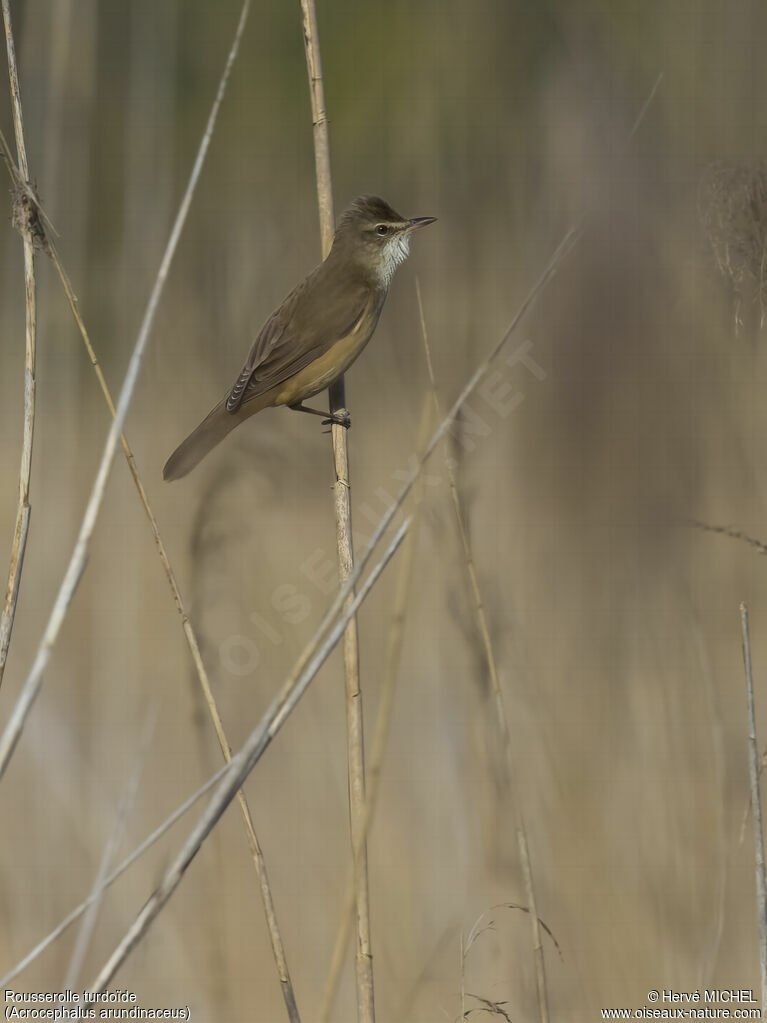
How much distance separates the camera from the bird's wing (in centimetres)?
245

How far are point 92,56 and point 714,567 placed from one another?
2.26 meters

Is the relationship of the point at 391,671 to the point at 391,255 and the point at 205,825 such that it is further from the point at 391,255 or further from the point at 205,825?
the point at 391,255

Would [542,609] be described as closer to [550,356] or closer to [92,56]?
[550,356]

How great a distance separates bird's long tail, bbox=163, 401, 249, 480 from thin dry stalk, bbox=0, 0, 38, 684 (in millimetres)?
748

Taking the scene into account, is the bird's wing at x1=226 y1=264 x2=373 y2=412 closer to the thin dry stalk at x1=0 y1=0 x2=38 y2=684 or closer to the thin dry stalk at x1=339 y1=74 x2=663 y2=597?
the thin dry stalk at x1=0 y1=0 x2=38 y2=684

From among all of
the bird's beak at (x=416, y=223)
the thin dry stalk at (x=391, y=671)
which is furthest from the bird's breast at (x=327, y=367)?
the thin dry stalk at (x=391, y=671)

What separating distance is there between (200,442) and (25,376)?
909mm

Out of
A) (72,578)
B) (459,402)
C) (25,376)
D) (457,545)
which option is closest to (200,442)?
(457,545)

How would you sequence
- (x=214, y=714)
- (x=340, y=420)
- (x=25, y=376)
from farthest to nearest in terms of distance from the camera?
(x=340, y=420)
(x=214, y=714)
(x=25, y=376)

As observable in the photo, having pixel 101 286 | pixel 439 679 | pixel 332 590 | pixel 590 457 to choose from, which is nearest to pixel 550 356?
pixel 590 457

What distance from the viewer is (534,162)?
12.2ft

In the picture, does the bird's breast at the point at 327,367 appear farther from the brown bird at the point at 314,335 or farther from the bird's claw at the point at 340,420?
the bird's claw at the point at 340,420

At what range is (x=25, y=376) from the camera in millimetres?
1404

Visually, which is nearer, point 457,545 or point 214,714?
point 214,714
